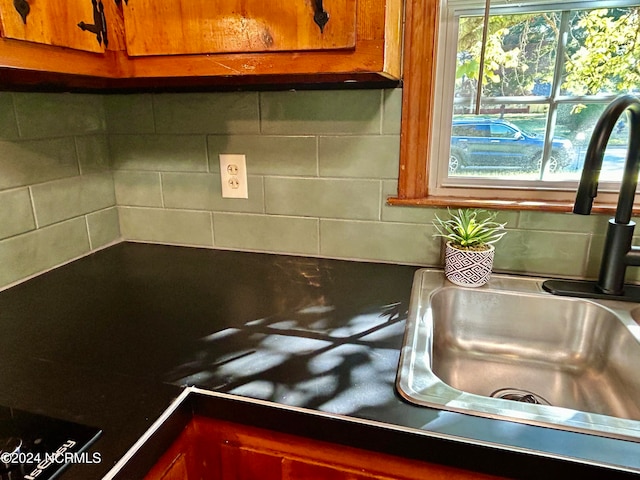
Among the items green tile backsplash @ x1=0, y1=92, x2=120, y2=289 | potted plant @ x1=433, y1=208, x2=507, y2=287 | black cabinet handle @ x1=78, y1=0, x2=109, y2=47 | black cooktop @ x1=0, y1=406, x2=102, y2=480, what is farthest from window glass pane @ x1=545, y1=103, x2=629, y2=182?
green tile backsplash @ x1=0, y1=92, x2=120, y2=289

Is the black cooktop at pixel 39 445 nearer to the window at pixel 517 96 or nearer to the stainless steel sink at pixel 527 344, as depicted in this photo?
the stainless steel sink at pixel 527 344

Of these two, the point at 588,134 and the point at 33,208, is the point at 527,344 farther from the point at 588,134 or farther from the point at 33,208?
the point at 33,208

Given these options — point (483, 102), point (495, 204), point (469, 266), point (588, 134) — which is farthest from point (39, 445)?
point (588, 134)

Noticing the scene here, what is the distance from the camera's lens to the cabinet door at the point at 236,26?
738mm

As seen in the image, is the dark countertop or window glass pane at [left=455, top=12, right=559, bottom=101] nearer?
the dark countertop

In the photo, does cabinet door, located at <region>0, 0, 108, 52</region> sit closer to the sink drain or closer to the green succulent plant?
the green succulent plant

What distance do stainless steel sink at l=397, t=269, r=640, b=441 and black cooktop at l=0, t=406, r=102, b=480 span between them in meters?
0.48

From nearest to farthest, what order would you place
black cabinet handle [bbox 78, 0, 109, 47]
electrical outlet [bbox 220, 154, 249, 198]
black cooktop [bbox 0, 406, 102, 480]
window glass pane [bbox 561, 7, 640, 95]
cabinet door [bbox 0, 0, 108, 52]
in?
1. black cooktop [bbox 0, 406, 102, 480]
2. cabinet door [bbox 0, 0, 108, 52]
3. black cabinet handle [bbox 78, 0, 109, 47]
4. window glass pane [bbox 561, 7, 640, 95]
5. electrical outlet [bbox 220, 154, 249, 198]

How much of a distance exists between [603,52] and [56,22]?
1100 mm

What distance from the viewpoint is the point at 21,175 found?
1.02 m

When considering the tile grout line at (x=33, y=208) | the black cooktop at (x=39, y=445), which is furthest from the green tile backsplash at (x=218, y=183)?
the black cooktop at (x=39, y=445)

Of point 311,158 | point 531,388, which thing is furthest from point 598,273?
point 311,158

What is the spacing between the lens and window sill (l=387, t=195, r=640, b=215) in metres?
0.99

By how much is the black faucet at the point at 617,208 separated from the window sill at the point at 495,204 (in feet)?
0.15
